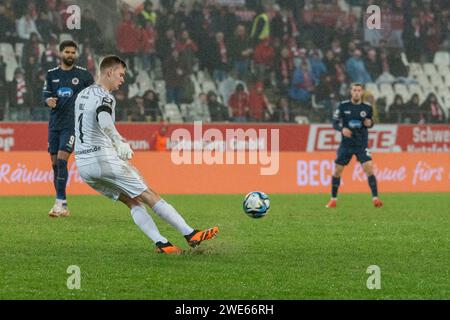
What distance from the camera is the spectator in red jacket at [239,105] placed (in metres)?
23.4

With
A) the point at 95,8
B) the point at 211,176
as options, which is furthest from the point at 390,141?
the point at 95,8

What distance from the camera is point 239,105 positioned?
77.4 ft

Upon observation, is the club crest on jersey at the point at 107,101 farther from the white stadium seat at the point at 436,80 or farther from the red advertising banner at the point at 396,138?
the white stadium seat at the point at 436,80

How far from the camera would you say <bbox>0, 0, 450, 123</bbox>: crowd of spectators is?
22.7 metres

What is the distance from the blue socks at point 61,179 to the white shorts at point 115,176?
4.18 m

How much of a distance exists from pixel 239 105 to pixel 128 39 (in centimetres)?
328

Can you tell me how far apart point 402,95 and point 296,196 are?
7.34 meters

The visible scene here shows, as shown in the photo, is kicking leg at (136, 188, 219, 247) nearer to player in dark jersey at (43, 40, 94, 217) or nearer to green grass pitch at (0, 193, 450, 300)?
green grass pitch at (0, 193, 450, 300)

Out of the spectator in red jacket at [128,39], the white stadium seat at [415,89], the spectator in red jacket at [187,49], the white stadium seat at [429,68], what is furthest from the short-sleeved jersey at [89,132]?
the white stadium seat at [429,68]

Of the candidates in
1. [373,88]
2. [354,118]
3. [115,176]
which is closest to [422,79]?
[373,88]

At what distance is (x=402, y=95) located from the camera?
2550 centimetres

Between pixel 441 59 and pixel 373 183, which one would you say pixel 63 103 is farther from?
pixel 441 59

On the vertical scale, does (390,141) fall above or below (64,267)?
above
